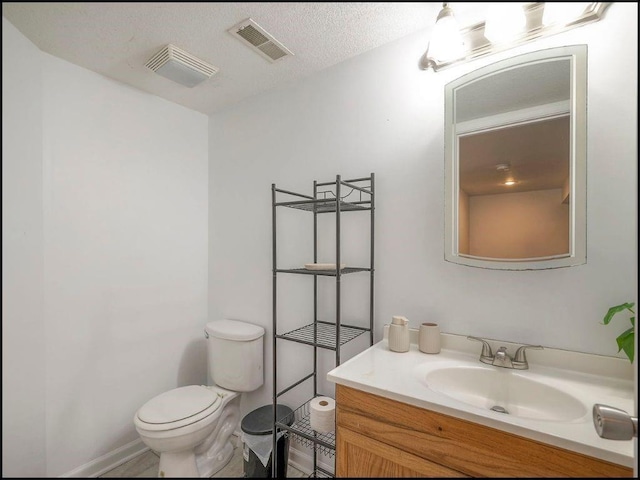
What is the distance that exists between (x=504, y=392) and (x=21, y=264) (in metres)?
1.37

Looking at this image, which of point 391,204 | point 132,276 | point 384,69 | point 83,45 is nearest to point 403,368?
point 391,204

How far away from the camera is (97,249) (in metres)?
1.10

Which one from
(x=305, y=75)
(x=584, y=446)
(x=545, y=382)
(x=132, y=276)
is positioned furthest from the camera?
(x=305, y=75)

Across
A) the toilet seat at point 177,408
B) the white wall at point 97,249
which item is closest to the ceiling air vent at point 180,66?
the white wall at point 97,249

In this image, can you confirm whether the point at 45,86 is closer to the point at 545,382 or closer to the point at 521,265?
the point at 521,265

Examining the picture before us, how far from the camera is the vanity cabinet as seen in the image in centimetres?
67

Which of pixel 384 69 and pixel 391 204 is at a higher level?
Answer: pixel 384 69

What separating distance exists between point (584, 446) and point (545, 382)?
344mm

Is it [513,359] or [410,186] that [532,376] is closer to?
[513,359]

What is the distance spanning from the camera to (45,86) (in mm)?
951

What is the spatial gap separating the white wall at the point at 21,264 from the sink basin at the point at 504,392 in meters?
0.97

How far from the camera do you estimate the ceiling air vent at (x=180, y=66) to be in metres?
1.34

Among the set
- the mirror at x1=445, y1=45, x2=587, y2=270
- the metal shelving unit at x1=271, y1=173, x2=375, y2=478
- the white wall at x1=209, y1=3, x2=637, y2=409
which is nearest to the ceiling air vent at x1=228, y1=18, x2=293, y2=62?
the white wall at x1=209, y1=3, x2=637, y2=409

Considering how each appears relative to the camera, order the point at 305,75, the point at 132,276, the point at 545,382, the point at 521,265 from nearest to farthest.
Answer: the point at 545,382
the point at 521,265
the point at 132,276
the point at 305,75
